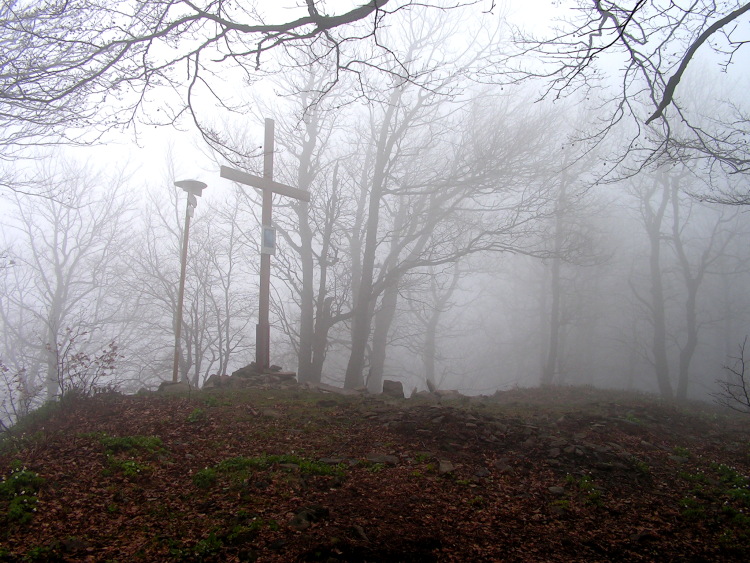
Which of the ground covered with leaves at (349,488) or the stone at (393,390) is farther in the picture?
the stone at (393,390)

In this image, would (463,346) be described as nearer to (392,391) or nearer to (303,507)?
(392,391)

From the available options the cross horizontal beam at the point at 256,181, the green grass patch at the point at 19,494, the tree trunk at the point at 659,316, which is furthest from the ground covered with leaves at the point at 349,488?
the tree trunk at the point at 659,316

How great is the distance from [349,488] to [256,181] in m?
7.03

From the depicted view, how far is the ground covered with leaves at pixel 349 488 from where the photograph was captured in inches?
125

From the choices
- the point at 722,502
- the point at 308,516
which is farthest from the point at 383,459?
the point at 722,502

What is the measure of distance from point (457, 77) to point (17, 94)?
10.6 meters

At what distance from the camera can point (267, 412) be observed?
20.1 ft

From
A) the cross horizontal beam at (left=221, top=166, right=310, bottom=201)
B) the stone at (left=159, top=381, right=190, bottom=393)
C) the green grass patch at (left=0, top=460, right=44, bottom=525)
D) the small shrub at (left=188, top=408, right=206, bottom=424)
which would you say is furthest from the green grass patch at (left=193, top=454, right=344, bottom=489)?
the cross horizontal beam at (left=221, top=166, right=310, bottom=201)

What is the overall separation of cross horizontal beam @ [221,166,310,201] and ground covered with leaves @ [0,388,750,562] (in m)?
4.53

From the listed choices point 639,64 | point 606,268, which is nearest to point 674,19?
point 639,64

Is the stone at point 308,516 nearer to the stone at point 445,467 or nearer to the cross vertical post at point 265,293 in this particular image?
the stone at point 445,467

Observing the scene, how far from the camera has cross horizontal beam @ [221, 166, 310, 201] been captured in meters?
9.19

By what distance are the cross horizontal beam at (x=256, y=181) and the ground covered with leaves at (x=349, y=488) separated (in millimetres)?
4533

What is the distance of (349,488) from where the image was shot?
399cm
